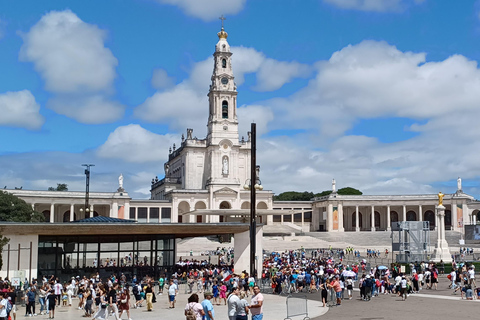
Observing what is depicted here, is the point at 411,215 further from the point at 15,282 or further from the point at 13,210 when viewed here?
the point at 15,282

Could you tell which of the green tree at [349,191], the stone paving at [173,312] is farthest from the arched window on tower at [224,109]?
the stone paving at [173,312]

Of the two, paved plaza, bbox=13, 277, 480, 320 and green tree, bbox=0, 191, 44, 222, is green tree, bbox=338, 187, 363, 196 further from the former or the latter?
paved plaza, bbox=13, 277, 480, 320

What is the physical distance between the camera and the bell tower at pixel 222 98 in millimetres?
92125

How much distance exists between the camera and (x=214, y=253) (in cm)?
6259

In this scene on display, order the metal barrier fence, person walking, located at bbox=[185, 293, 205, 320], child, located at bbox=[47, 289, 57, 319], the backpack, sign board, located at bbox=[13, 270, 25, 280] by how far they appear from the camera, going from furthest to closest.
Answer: sign board, located at bbox=[13, 270, 25, 280] → child, located at bbox=[47, 289, 57, 319] → the metal barrier fence → person walking, located at bbox=[185, 293, 205, 320] → the backpack

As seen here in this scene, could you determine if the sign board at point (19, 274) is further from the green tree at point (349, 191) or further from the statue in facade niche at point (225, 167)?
the green tree at point (349, 191)

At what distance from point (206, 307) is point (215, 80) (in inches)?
3168

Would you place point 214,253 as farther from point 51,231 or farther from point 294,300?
point 294,300

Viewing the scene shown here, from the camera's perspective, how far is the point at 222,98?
92250 millimetres

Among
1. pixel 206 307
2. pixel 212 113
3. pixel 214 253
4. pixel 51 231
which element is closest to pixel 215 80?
pixel 212 113

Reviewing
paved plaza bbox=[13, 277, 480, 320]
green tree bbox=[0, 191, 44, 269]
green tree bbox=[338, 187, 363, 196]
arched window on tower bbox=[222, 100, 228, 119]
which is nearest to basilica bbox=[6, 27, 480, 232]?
arched window on tower bbox=[222, 100, 228, 119]

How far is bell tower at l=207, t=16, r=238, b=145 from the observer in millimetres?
92125

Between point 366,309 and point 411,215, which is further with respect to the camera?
point 411,215

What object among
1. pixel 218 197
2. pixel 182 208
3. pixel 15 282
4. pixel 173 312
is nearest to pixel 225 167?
pixel 218 197
